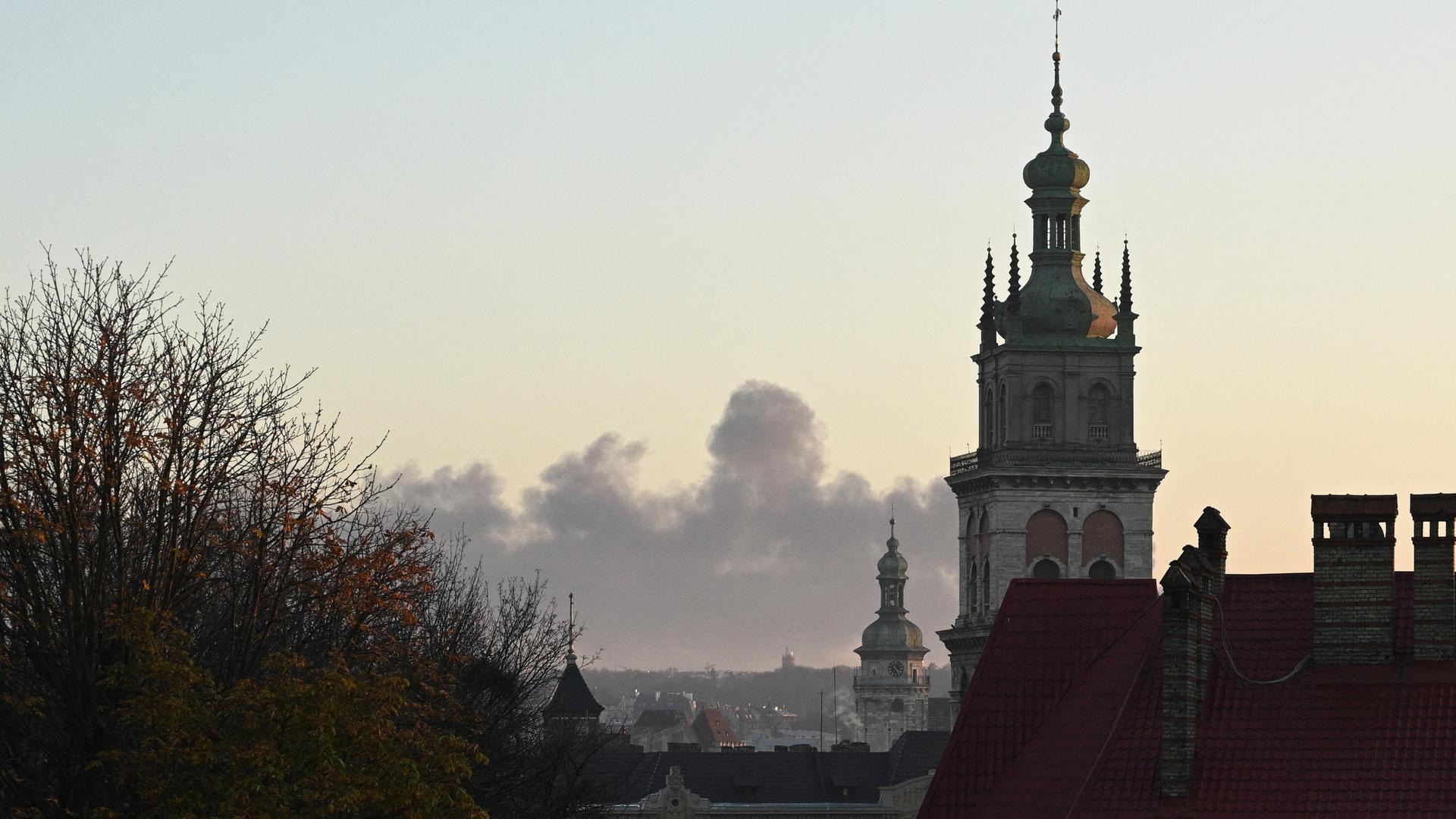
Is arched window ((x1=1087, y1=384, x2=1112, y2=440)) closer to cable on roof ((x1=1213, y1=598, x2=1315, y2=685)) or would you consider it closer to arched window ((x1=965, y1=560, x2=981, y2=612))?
arched window ((x1=965, y1=560, x2=981, y2=612))

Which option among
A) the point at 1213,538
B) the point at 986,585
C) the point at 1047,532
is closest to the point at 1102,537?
the point at 1047,532

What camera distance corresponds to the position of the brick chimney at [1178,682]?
1547 inches

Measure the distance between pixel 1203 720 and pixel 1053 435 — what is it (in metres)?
109

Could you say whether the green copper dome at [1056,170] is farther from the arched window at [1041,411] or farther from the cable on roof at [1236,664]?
the cable on roof at [1236,664]

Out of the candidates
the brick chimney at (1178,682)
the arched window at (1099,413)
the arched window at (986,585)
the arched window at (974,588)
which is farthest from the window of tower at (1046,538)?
the brick chimney at (1178,682)

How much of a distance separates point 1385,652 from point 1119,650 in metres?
4.39

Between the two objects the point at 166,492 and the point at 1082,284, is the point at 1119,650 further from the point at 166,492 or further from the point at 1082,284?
the point at 1082,284

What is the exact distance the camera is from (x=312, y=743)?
1293 inches

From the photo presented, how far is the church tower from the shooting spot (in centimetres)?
14650

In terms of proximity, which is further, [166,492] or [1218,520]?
[1218,520]

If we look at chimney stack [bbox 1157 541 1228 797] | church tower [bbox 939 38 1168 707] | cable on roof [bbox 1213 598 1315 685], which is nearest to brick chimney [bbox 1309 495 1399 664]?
cable on roof [bbox 1213 598 1315 685]

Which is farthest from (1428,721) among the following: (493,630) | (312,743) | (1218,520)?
(493,630)

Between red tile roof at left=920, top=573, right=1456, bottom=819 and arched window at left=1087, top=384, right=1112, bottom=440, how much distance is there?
105m

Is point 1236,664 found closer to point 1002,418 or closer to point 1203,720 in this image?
point 1203,720
